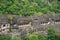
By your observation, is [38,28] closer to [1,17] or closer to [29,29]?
[29,29]

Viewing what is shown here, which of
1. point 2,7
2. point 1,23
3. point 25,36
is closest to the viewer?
point 25,36

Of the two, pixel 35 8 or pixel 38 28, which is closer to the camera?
pixel 38 28

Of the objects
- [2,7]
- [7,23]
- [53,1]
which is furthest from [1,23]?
[53,1]

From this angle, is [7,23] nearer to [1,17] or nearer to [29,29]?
[1,17]

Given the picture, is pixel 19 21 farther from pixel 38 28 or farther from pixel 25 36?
pixel 25 36

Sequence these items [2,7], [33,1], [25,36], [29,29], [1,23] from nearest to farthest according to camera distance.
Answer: [25,36], [29,29], [1,23], [2,7], [33,1]

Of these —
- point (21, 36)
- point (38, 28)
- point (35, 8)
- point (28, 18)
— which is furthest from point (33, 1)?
point (21, 36)

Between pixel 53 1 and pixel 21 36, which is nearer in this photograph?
pixel 21 36

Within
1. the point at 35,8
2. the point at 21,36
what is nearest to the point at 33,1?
the point at 35,8

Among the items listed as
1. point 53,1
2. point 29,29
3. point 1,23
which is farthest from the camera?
point 53,1
